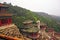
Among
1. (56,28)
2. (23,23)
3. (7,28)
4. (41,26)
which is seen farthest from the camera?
(56,28)

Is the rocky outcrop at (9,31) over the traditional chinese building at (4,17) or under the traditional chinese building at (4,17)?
under

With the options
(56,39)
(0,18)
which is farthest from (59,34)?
(0,18)

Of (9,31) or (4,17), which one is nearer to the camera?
(9,31)

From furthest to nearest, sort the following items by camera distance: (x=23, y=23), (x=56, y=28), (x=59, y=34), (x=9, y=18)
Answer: (x=56, y=28), (x=59, y=34), (x=23, y=23), (x=9, y=18)

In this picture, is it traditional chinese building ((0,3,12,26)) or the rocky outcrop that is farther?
traditional chinese building ((0,3,12,26))

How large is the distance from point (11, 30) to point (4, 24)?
790 mm

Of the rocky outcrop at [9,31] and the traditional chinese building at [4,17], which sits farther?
the traditional chinese building at [4,17]

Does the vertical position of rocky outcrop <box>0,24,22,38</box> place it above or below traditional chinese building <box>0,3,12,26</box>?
below

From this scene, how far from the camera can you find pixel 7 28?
12570 millimetres

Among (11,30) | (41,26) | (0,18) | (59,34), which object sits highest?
(0,18)

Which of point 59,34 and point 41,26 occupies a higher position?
point 41,26

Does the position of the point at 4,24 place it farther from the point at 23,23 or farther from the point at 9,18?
the point at 23,23

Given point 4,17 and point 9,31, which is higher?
point 4,17

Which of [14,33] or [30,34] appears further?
[30,34]
